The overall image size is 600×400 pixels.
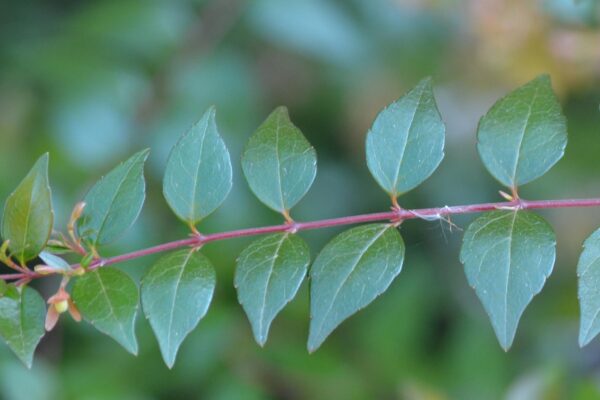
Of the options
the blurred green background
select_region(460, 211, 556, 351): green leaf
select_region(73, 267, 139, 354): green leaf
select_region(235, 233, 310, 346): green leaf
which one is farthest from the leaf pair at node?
the blurred green background

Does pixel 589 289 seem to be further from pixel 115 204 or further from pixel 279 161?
pixel 115 204

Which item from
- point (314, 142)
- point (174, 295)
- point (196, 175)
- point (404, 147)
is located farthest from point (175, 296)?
point (314, 142)

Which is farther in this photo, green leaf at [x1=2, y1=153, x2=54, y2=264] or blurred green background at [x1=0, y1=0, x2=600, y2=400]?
blurred green background at [x1=0, y1=0, x2=600, y2=400]

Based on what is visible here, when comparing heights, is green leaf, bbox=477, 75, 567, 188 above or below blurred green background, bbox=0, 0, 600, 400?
above

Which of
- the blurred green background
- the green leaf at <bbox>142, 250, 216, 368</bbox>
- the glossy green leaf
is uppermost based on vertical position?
the glossy green leaf

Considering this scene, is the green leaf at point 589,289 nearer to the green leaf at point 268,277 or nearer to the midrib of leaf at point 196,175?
the green leaf at point 268,277

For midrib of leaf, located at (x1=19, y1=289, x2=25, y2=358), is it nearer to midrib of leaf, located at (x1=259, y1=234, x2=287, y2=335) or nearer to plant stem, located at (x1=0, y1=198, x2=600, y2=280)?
plant stem, located at (x1=0, y1=198, x2=600, y2=280)
